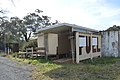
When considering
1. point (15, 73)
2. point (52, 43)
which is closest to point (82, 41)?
point (52, 43)

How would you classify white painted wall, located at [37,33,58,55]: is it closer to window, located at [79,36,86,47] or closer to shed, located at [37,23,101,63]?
shed, located at [37,23,101,63]

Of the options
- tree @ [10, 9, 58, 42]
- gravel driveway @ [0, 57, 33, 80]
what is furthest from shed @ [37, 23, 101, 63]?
tree @ [10, 9, 58, 42]

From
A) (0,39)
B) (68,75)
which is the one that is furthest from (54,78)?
(0,39)

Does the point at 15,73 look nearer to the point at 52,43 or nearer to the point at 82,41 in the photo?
the point at 82,41

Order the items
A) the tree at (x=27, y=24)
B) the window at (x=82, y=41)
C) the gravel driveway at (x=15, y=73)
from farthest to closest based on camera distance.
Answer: the tree at (x=27, y=24)
the window at (x=82, y=41)
the gravel driveway at (x=15, y=73)

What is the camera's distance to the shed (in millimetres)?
17609

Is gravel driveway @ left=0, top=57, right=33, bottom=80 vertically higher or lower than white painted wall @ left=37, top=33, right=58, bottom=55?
lower

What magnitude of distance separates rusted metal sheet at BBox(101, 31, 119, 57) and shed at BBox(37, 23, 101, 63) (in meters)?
0.69

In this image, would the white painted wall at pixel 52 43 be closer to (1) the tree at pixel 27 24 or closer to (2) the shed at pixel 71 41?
(2) the shed at pixel 71 41

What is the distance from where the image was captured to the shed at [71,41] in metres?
17.6

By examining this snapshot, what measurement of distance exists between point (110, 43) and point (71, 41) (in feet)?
17.4

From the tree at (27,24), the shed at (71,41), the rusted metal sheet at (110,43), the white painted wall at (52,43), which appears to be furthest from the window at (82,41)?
the tree at (27,24)

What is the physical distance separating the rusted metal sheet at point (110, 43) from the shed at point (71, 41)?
694 millimetres

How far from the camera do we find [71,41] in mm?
18594
